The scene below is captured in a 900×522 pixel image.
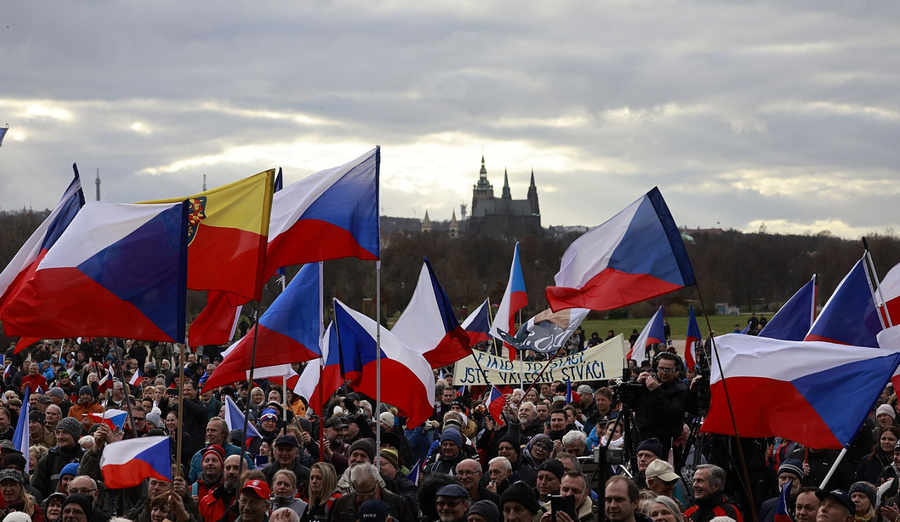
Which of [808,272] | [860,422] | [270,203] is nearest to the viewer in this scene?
[860,422]

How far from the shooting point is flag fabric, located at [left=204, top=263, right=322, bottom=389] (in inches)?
424

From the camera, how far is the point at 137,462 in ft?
27.2

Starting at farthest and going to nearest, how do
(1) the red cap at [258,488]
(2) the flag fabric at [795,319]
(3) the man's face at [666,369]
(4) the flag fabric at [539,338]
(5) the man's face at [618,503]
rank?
1. (4) the flag fabric at [539,338]
2. (2) the flag fabric at [795,319]
3. (3) the man's face at [666,369]
4. (1) the red cap at [258,488]
5. (5) the man's face at [618,503]

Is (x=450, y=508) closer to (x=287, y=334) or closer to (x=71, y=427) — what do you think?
(x=287, y=334)

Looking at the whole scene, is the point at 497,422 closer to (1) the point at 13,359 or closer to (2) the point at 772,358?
(2) the point at 772,358

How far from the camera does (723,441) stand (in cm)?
983

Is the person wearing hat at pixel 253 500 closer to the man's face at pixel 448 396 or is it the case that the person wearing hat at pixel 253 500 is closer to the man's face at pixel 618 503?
the man's face at pixel 618 503

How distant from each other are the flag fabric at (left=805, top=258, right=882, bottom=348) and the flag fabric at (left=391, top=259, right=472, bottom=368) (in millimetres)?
4226

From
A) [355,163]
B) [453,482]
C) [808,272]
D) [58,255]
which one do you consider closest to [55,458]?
[58,255]

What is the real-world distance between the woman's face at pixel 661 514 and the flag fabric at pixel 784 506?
4.73 feet

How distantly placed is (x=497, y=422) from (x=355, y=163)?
5.01m

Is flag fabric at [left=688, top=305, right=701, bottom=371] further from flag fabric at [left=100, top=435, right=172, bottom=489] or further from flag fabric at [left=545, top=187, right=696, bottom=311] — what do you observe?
flag fabric at [left=100, top=435, right=172, bottom=489]

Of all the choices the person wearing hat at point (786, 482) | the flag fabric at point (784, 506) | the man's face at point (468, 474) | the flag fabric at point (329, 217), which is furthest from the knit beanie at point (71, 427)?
the flag fabric at point (784, 506)

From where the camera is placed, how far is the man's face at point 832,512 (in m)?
6.49
